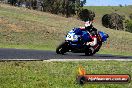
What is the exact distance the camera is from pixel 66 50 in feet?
71.5

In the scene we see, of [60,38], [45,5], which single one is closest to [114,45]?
[60,38]

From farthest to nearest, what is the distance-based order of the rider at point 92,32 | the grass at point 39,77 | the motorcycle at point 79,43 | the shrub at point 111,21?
the shrub at point 111,21
the motorcycle at point 79,43
the rider at point 92,32
the grass at point 39,77

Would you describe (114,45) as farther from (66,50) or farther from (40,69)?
(40,69)

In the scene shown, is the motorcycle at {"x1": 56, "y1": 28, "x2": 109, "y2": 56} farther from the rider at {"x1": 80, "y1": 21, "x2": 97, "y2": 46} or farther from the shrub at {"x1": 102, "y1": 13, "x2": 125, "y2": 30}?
the shrub at {"x1": 102, "y1": 13, "x2": 125, "y2": 30}

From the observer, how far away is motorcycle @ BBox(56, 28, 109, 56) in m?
21.5

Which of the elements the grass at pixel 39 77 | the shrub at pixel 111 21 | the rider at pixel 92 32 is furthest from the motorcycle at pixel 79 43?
the shrub at pixel 111 21

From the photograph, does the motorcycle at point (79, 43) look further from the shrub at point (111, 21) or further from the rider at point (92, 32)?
the shrub at point (111, 21)

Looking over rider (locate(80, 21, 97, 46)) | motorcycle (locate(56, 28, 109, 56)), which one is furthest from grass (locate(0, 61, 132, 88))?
motorcycle (locate(56, 28, 109, 56))

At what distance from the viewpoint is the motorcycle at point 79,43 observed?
21.5 meters

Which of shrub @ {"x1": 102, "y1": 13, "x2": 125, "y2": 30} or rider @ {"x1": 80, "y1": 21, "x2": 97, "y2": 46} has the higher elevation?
rider @ {"x1": 80, "y1": 21, "x2": 97, "y2": 46}

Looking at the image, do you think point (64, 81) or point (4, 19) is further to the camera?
point (4, 19)

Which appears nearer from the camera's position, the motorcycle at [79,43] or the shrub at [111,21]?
the motorcycle at [79,43]

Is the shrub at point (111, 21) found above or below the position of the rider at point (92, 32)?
below

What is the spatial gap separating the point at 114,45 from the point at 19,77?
43725mm
